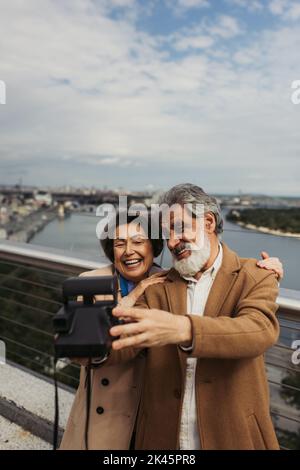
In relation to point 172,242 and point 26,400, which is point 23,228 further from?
point 172,242

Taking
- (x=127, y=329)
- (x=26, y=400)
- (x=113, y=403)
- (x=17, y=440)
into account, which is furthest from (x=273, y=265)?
(x=26, y=400)

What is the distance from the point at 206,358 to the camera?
3.79 ft

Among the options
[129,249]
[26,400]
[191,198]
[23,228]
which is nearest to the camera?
[191,198]

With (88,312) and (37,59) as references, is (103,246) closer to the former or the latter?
(88,312)

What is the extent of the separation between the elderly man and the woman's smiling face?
0.73 ft

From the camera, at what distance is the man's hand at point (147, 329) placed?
861 millimetres

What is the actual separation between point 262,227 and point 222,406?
7.35 feet

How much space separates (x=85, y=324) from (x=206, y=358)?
1.49 ft

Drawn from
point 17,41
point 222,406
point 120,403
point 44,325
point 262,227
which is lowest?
point 44,325

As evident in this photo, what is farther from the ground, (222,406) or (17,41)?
(17,41)

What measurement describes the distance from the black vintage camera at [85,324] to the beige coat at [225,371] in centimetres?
27

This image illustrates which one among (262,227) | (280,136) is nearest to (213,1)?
A: (280,136)

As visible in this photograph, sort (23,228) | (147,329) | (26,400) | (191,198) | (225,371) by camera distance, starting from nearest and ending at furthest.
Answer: (147,329) → (225,371) → (191,198) → (26,400) → (23,228)

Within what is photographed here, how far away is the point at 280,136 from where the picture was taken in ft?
73.0
